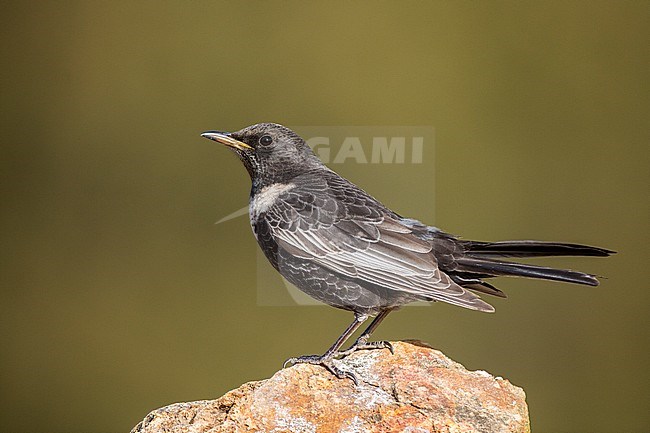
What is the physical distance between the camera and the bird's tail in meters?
3.04

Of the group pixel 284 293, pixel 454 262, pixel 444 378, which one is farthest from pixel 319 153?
pixel 444 378

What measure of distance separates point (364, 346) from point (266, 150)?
2.90 ft

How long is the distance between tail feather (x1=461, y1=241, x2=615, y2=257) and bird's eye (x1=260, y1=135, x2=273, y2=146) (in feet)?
2.91

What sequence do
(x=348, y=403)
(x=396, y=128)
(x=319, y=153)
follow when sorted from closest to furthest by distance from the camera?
(x=348, y=403) → (x=319, y=153) → (x=396, y=128)

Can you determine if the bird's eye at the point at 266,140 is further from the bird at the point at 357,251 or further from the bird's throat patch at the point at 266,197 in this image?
the bird's throat patch at the point at 266,197

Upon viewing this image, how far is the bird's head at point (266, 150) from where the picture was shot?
3434mm

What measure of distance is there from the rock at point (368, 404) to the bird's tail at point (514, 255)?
1.29 feet

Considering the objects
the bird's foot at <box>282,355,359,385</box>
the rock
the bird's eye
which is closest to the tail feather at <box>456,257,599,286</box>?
the rock

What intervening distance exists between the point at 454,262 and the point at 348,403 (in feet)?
2.28

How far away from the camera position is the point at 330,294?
3.23 metres

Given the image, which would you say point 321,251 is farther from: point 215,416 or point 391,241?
Result: point 215,416

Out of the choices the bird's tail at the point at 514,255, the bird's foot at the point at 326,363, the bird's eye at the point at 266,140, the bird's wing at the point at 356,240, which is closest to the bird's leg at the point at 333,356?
the bird's foot at the point at 326,363

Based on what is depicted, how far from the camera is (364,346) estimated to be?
3.34 m

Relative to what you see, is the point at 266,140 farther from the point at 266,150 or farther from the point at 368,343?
the point at 368,343
